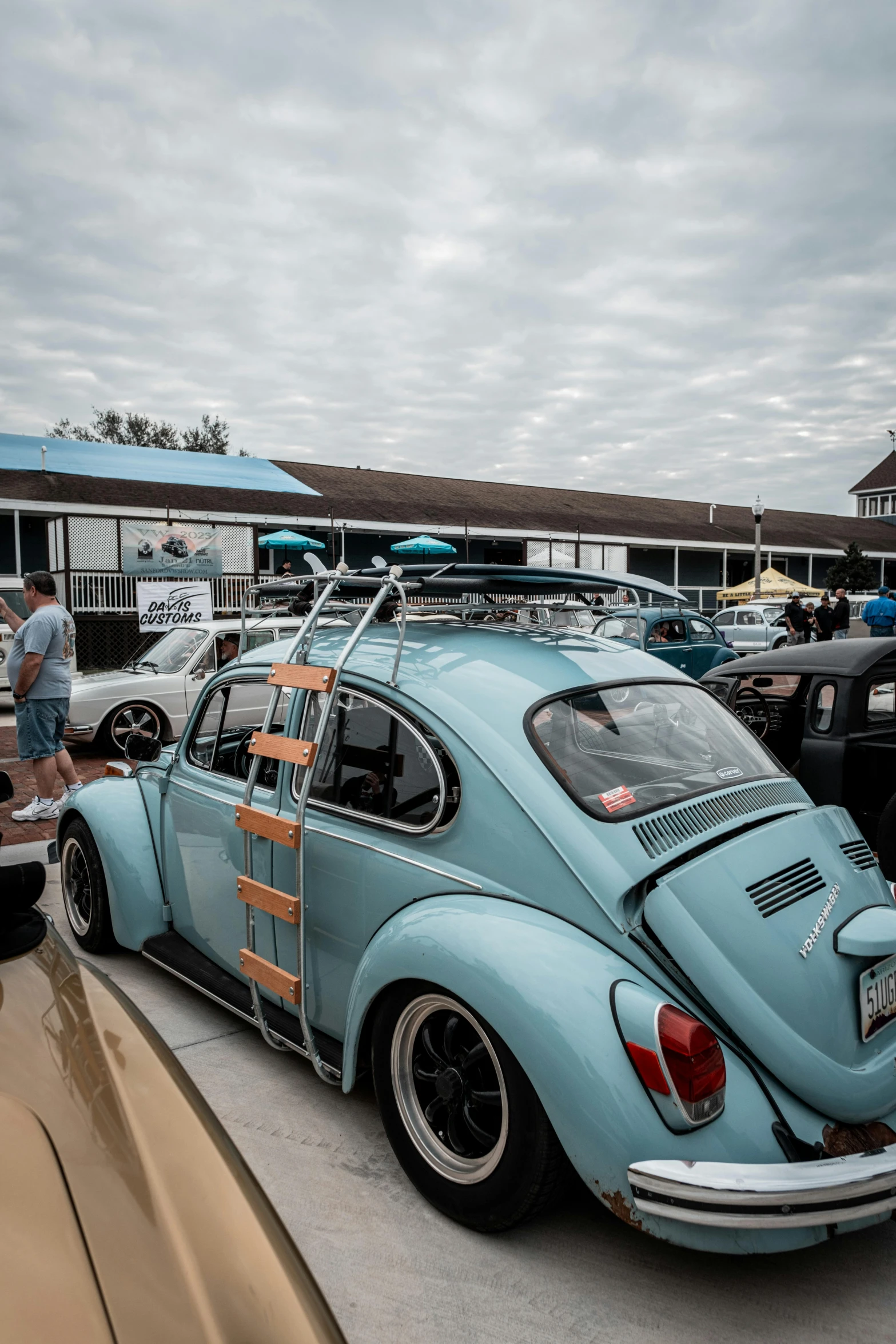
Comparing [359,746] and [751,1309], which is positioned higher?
[359,746]

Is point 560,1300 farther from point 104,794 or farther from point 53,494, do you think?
point 53,494

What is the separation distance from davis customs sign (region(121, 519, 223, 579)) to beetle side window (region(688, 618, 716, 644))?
1004 cm

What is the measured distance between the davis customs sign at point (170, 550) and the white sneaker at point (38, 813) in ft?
38.1

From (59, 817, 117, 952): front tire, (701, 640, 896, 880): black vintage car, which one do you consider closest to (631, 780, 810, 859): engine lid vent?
(701, 640, 896, 880): black vintage car

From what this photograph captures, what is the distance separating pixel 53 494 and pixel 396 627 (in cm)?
2214

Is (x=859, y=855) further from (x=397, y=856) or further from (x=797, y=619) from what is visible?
(x=797, y=619)

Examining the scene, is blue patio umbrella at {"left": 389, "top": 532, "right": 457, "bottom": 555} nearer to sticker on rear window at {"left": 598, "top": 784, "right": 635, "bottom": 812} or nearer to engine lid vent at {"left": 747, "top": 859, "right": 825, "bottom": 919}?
sticker on rear window at {"left": 598, "top": 784, "right": 635, "bottom": 812}

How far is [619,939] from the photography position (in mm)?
2281

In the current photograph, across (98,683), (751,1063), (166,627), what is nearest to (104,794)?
(751,1063)

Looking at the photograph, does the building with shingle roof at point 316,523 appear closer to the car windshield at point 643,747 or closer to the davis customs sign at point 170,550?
the davis customs sign at point 170,550

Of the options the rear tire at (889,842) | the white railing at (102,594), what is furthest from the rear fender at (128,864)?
the white railing at (102,594)

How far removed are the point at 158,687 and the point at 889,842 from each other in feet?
25.6

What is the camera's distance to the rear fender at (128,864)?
391 centimetres

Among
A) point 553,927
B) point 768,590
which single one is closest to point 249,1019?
point 553,927
